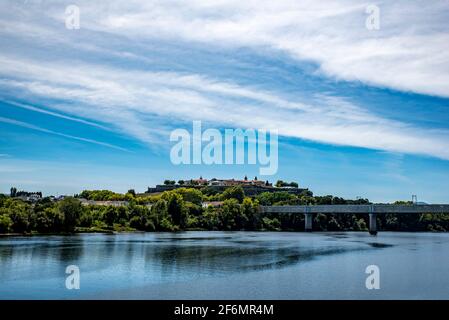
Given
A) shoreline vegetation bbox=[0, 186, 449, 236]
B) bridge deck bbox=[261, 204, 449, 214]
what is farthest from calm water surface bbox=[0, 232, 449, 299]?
bridge deck bbox=[261, 204, 449, 214]

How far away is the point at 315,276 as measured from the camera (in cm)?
4000

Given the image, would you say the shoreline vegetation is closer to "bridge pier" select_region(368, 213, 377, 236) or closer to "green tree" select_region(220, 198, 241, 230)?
"green tree" select_region(220, 198, 241, 230)

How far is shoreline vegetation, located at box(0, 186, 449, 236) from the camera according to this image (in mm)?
83312

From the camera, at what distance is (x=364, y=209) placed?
→ 127312 mm

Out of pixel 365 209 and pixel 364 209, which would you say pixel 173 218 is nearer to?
pixel 364 209

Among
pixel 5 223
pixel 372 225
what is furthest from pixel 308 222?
pixel 5 223

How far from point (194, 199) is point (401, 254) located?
112064 millimetres

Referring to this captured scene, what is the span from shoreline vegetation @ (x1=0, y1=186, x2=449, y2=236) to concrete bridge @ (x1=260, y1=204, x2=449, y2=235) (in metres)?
6.36

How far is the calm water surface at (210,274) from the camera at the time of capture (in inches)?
1271

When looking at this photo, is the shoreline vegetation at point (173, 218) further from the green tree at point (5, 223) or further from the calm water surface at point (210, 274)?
the calm water surface at point (210, 274)

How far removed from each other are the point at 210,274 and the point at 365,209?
3730 inches
